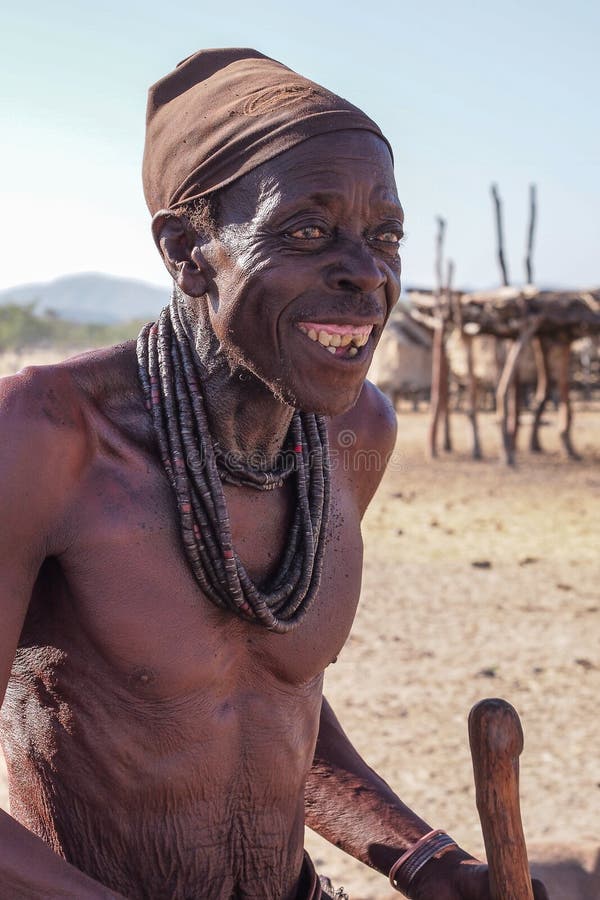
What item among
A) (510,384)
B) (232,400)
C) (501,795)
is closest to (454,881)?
(501,795)

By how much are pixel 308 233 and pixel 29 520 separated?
1.90 ft

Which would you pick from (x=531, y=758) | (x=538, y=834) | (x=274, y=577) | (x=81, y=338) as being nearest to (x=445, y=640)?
(x=531, y=758)

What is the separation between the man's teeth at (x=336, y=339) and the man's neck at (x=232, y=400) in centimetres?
16

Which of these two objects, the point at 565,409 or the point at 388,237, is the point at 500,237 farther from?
the point at 388,237

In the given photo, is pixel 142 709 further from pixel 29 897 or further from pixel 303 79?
pixel 303 79

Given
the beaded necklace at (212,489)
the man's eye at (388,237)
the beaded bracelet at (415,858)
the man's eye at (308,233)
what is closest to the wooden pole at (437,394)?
the beaded bracelet at (415,858)

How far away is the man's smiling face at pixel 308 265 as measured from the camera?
60.1 inches

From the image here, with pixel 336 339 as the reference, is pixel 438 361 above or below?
below

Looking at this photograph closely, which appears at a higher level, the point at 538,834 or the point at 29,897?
the point at 29,897

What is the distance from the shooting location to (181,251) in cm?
167

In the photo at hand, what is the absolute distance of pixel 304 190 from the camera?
4.99 ft

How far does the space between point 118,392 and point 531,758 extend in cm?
361

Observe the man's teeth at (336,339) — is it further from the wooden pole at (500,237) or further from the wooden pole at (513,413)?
the wooden pole at (500,237)

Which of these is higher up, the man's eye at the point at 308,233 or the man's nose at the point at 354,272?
the man's eye at the point at 308,233
